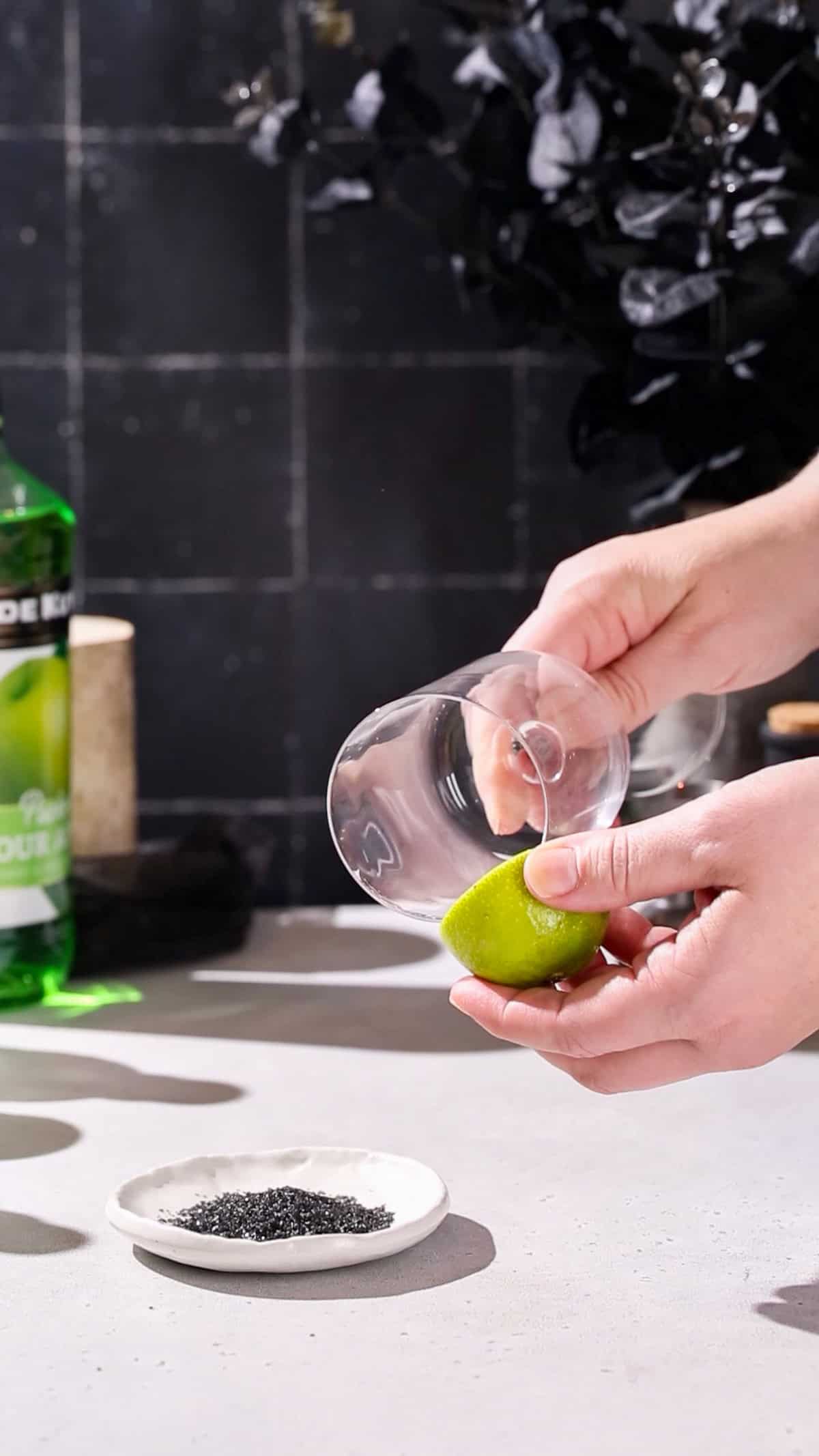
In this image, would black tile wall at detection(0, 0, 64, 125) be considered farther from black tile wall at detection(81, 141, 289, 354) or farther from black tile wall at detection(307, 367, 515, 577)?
black tile wall at detection(307, 367, 515, 577)

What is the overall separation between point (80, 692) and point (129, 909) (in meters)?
0.19

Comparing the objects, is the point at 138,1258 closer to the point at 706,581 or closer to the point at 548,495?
the point at 706,581

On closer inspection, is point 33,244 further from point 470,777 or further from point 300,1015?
point 470,777

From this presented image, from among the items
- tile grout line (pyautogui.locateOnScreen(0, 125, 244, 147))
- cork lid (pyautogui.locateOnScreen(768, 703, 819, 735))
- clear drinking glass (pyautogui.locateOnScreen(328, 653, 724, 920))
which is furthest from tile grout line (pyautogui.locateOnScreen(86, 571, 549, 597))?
clear drinking glass (pyautogui.locateOnScreen(328, 653, 724, 920))

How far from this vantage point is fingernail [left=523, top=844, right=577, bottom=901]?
2.27 ft

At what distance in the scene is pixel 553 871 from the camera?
0.69 meters

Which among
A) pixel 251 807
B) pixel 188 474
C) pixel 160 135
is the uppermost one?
pixel 160 135

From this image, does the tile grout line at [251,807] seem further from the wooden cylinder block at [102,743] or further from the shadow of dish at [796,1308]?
the shadow of dish at [796,1308]

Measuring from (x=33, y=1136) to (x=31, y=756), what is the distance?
27 cm

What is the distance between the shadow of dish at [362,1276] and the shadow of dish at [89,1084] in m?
0.21

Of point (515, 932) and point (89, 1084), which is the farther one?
point (89, 1084)

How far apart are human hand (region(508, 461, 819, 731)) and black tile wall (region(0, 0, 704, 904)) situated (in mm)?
1044

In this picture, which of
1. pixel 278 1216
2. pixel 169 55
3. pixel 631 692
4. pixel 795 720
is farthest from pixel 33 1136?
pixel 169 55

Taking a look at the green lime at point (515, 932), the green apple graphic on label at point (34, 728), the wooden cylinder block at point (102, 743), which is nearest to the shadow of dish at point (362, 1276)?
the green lime at point (515, 932)
